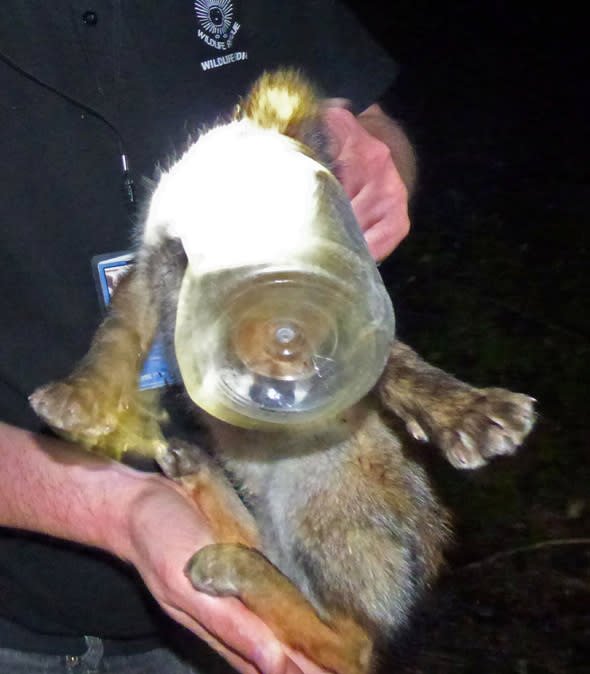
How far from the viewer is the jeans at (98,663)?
1.29m

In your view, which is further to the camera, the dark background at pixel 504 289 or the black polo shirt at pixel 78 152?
the dark background at pixel 504 289

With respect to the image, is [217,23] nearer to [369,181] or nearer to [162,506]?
[369,181]

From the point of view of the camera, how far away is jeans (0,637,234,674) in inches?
50.7

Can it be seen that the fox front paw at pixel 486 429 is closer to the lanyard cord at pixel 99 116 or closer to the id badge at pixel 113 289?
the id badge at pixel 113 289

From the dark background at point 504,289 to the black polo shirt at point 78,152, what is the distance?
1.85 ft

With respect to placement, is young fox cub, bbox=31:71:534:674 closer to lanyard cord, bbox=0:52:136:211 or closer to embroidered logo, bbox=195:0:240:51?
lanyard cord, bbox=0:52:136:211

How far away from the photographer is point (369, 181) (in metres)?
1.17

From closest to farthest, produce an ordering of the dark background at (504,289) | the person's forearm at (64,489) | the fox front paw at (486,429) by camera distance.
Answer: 1. the fox front paw at (486,429)
2. the person's forearm at (64,489)
3. the dark background at (504,289)

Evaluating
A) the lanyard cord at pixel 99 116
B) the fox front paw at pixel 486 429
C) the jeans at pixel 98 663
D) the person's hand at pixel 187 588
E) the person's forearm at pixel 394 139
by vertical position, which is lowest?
the jeans at pixel 98 663

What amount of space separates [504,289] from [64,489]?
2448 millimetres

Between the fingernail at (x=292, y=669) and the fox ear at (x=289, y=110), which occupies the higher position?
the fox ear at (x=289, y=110)

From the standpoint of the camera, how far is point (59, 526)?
1.15 m

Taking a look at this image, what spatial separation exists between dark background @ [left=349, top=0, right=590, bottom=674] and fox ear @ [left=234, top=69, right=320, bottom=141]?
22.8 inches

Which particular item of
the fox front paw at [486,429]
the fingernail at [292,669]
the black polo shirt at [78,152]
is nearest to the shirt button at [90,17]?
the black polo shirt at [78,152]
